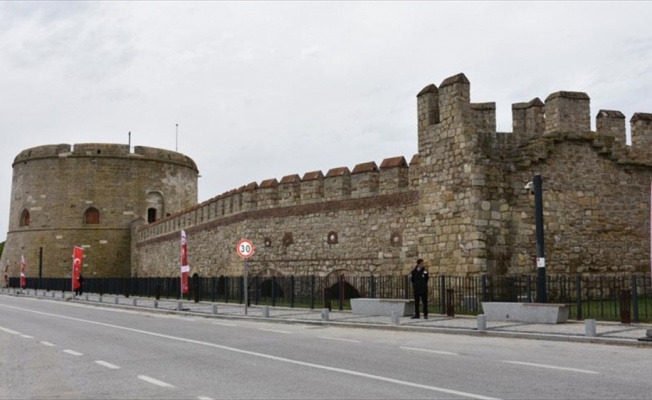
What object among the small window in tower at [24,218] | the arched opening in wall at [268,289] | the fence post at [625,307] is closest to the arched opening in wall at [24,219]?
the small window in tower at [24,218]

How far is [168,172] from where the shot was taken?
5678 centimetres

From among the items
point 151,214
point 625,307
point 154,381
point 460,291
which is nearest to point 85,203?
point 151,214

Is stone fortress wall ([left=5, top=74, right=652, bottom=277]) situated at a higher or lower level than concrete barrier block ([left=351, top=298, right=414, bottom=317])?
higher

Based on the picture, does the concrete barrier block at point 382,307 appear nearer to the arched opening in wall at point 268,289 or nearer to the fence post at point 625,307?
the fence post at point 625,307

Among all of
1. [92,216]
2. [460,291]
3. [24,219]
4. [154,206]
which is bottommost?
[460,291]

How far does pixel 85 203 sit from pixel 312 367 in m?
48.7

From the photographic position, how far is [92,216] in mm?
54469

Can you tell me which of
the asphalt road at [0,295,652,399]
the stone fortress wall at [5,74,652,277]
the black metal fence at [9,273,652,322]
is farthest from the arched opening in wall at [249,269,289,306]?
the asphalt road at [0,295,652,399]

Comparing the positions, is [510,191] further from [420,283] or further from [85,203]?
[85,203]

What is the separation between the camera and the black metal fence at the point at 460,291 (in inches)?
611

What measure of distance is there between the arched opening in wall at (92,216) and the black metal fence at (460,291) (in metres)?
24.9

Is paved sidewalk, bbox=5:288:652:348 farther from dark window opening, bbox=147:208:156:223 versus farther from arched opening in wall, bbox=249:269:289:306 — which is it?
dark window opening, bbox=147:208:156:223

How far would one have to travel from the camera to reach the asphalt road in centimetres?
729

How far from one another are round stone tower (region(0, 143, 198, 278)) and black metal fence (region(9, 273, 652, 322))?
24271 millimetres
